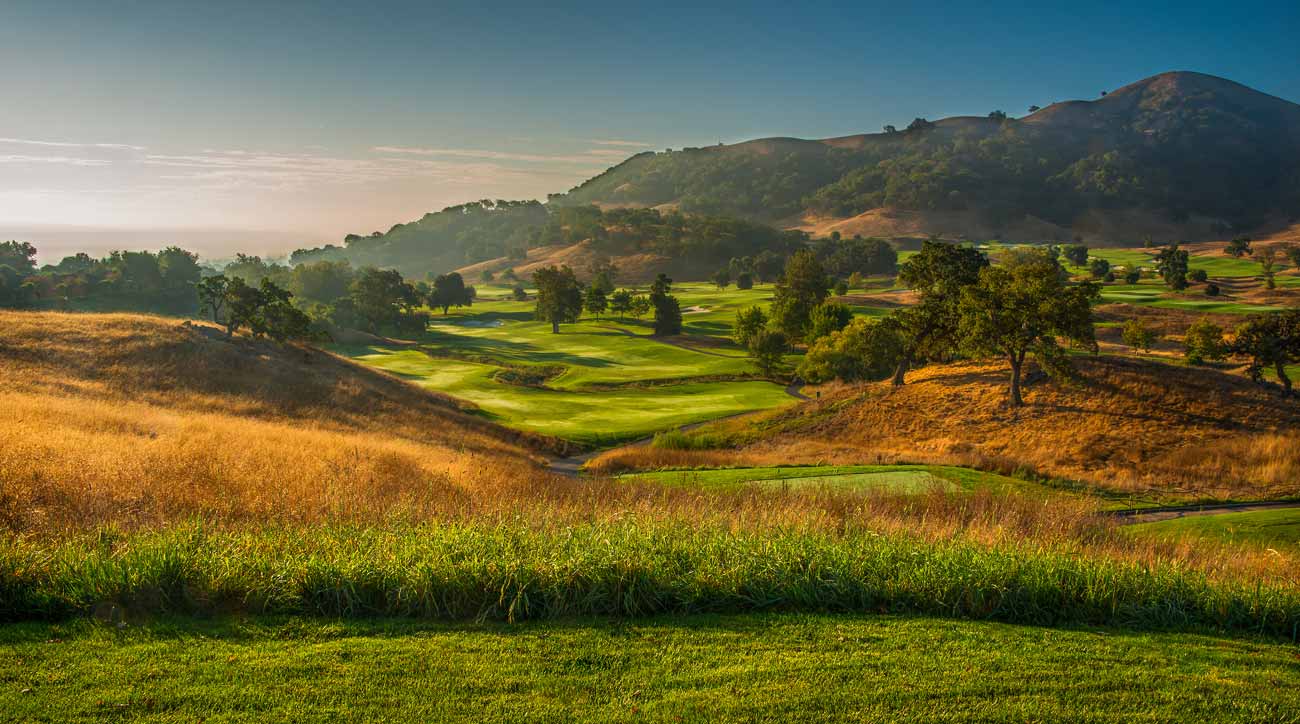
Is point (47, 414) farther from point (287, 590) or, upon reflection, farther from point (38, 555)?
point (287, 590)

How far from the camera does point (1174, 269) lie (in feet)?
318

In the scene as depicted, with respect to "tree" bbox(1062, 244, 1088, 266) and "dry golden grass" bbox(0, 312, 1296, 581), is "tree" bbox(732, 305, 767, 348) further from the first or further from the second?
"tree" bbox(1062, 244, 1088, 266)

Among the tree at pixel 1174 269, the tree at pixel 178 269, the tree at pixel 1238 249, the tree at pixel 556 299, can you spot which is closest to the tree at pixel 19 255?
the tree at pixel 178 269

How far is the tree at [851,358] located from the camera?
53875mm

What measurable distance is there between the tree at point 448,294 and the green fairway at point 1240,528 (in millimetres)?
113838

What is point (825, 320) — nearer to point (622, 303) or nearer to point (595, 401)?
point (595, 401)

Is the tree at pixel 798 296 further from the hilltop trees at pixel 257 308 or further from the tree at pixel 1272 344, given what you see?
the hilltop trees at pixel 257 308

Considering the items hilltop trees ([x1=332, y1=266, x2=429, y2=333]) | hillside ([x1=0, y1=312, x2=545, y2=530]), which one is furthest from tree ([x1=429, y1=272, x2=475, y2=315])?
hillside ([x1=0, y1=312, x2=545, y2=530])

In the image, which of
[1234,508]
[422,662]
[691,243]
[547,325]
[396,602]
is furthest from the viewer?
[691,243]

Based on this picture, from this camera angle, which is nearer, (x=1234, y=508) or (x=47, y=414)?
(x=47, y=414)

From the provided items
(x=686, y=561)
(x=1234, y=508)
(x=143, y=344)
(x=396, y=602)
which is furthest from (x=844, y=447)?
(x=143, y=344)

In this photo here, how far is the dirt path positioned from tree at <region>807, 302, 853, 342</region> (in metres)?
50.9

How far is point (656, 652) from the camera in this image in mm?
6852

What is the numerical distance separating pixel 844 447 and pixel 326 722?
106 ft
